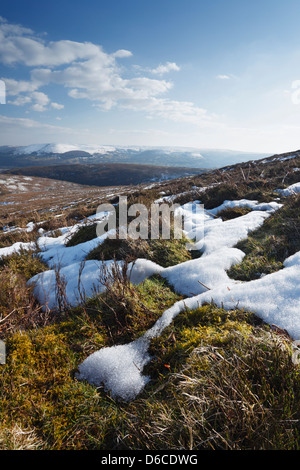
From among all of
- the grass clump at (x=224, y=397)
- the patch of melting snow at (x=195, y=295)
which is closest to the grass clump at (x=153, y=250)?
the patch of melting snow at (x=195, y=295)

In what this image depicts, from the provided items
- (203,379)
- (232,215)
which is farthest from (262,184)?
(203,379)

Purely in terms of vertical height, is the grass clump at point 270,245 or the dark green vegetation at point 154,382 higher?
the grass clump at point 270,245

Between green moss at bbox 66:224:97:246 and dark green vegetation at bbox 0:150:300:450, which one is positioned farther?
green moss at bbox 66:224:97:246

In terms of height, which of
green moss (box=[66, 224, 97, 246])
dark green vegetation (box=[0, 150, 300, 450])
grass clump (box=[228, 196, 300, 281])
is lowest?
dark green vegetation (box=[0, 150, 300, 450])

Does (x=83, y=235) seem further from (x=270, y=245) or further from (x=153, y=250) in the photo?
(x=270, y=245)

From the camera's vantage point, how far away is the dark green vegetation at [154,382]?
1.21m

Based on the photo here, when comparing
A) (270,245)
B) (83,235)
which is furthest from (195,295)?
(83,235)

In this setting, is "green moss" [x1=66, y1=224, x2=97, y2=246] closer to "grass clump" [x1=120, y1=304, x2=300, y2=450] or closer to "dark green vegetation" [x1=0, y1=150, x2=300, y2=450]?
"dark green vegetation" [x1=0, y1=150, x2=300, y2=450]

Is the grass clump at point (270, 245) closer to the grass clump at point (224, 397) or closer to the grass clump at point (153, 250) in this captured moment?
the grass clump at point (153, 250)

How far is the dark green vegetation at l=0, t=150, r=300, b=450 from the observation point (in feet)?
3.97

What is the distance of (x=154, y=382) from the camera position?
1.73 m

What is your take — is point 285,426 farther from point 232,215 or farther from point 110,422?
point 232,215

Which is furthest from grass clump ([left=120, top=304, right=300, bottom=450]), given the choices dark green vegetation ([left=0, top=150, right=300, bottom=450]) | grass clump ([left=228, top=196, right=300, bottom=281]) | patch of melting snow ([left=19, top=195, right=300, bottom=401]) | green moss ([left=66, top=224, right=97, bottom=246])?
green moss ([left=66, top=224, right=97, bottom=246])

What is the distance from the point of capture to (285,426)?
1156 millimetres
